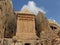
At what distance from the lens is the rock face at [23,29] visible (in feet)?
79.2

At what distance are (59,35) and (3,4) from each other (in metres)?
11.0

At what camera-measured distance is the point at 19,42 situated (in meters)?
23.6

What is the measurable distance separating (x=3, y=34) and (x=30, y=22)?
4.62 m

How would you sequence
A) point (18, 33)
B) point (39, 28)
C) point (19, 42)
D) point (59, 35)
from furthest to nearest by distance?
point (39, 28), point (59, 35), point (18, 33), point (19, 42)

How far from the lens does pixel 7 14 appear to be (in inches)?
1183

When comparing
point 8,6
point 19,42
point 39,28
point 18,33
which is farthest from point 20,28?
point 8,6

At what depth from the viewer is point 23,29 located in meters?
25.7

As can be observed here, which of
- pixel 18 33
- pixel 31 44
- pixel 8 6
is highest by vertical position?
pixel 8 6

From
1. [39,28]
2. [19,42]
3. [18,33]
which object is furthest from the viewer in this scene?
[39,28]

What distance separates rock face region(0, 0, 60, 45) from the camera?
2414 cm

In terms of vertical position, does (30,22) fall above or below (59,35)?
above

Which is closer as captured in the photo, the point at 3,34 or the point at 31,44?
the point at 31,44

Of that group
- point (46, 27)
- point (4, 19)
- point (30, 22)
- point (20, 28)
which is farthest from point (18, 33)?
point (46, 27)

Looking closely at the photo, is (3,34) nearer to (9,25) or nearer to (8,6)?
(9,25)
